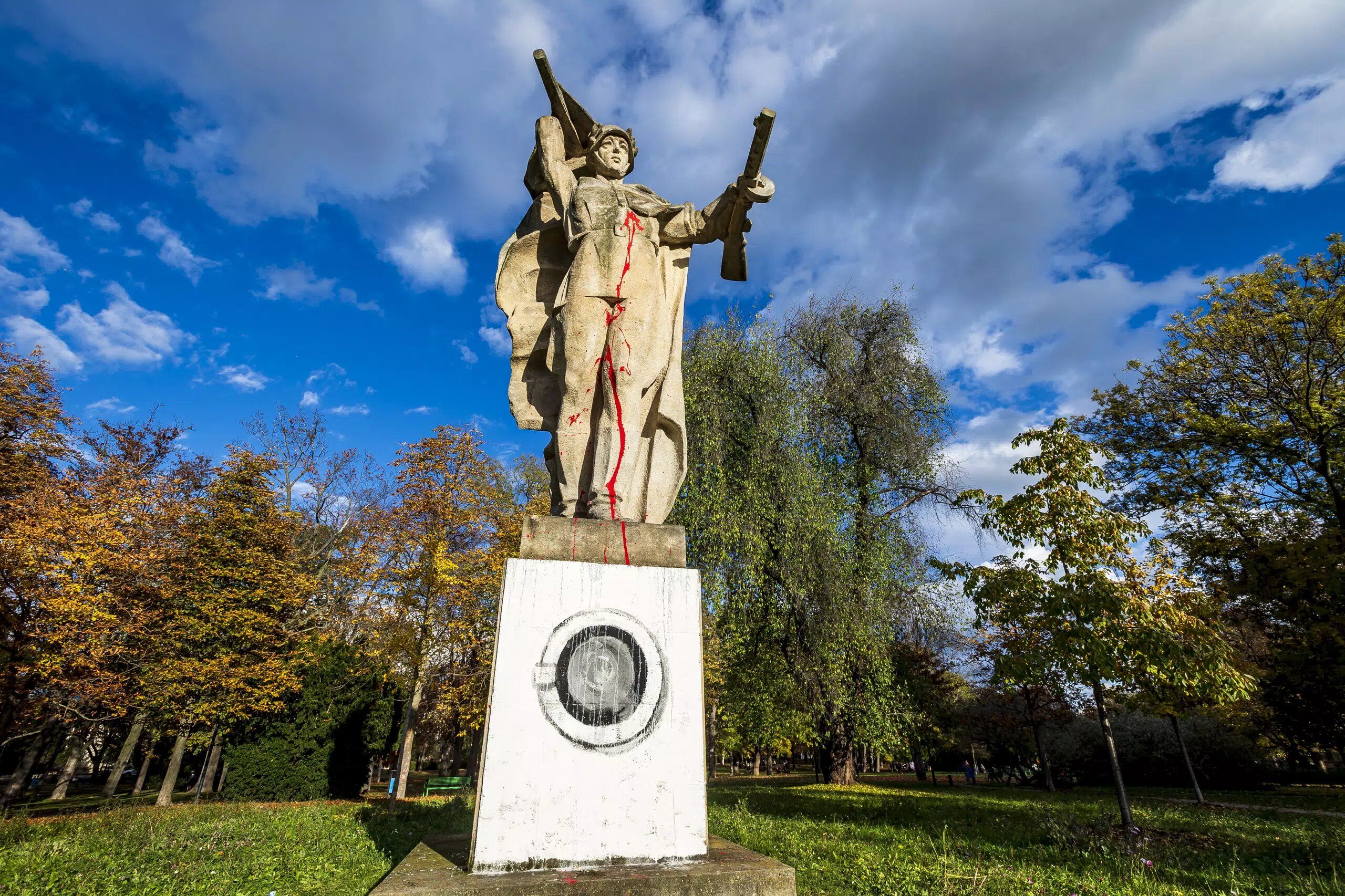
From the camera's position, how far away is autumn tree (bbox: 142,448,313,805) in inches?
617

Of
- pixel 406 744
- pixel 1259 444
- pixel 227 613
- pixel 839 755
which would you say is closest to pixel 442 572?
pixel 406 744

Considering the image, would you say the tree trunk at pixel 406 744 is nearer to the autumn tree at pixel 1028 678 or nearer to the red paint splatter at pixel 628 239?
the autumn tree at pixel 1028 678

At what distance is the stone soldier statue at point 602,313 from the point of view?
11.6ft

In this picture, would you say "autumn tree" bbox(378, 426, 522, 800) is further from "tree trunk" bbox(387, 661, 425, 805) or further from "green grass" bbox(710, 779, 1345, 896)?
"green grass" bbox(710, 779, 1345, 896)

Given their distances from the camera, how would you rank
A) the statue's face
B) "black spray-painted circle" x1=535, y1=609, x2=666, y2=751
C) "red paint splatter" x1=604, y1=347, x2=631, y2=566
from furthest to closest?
the statue's face
"red paint splatter" x1=604, y1=347, x2=631, y2=566
"black spray-painted circle" x1=535, y1=609, x2=666, y2=751

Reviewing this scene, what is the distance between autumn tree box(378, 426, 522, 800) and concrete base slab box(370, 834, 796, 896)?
12.9m

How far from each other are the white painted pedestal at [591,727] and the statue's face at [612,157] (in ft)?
8.98

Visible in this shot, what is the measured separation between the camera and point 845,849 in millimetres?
6109

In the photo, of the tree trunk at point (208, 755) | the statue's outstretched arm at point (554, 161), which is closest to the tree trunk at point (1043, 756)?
the statue's outstretched arm at point (554, 161)

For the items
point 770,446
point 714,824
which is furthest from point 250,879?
point 770,446

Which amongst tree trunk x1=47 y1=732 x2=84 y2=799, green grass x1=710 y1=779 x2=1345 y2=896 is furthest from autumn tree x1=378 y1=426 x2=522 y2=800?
tree trunk x1=47 y1=732 x2=84 y2=799

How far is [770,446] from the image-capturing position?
1430 centimetres

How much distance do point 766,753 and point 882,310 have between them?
108 feet

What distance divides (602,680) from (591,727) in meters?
0.19
